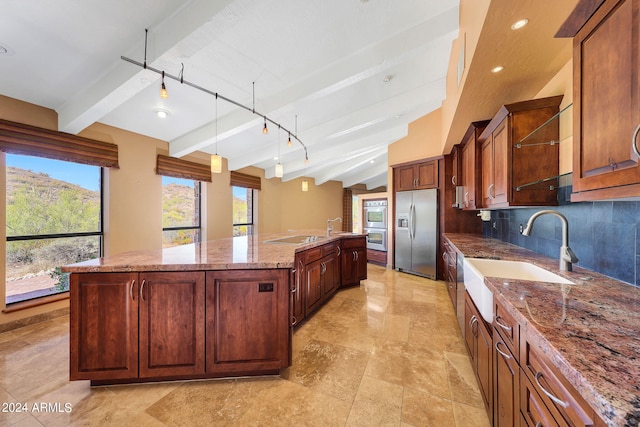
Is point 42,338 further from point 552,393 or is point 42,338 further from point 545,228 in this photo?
point 545,228

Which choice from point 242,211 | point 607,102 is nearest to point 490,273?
point 607,102

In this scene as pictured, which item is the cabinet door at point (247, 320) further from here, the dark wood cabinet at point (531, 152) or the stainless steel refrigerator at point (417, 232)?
the stainless steel refrigerator at point (417, 232)

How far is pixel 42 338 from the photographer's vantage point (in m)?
2.40

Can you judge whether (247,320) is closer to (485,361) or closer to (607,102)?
(485,361)

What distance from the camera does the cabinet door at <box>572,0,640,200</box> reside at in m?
0.75

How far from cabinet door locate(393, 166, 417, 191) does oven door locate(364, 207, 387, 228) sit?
0.64 m

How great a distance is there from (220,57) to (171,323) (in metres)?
2.41

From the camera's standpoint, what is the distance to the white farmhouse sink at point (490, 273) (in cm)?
132

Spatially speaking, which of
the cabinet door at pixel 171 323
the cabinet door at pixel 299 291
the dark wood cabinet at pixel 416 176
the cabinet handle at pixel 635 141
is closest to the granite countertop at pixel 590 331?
the cabinet handle at pixel 635 141

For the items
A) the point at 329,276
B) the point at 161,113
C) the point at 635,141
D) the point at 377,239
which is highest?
the point at 161,113

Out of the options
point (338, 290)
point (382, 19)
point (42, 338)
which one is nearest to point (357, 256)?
point (338, 290)

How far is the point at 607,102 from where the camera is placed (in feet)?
2.82

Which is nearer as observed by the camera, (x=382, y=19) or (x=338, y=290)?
(x=382, y=19)

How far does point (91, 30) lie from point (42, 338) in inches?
117
